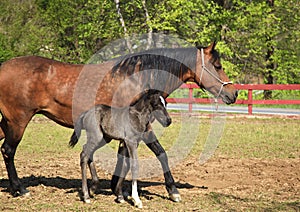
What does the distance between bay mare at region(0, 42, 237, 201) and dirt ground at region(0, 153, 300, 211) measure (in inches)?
16.0

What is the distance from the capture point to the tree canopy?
971 inches

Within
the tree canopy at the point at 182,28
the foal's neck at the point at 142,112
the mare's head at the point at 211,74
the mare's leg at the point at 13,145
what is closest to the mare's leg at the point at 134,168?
the foal's neck at the point at 142,112

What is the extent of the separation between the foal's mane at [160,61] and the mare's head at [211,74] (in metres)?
0.11

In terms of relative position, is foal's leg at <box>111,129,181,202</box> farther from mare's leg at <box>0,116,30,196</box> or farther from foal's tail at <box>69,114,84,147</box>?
mare's leg at <box>0,116,30,196</box>

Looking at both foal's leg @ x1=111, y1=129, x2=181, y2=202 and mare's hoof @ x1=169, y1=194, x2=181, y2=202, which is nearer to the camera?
mare's hoof @ x1=169, y1=194, x2=181, y2=202

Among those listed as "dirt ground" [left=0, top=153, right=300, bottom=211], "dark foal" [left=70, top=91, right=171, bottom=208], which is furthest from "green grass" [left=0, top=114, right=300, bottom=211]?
"dark foal" [left=70, top=91, right=171, bottom=208]

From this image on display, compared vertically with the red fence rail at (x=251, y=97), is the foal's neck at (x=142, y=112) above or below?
above

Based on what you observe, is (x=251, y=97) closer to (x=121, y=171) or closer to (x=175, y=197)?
(x=121, y=171)

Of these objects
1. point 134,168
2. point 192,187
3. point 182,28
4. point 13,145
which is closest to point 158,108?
point 134,168

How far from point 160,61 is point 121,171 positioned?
5.70 feet

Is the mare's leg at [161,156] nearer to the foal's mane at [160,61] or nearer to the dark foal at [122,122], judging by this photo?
the dark foal at [122,122]

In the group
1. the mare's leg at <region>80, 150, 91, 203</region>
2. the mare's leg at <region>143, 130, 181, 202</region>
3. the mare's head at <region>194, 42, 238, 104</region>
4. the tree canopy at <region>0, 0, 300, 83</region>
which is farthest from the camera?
the tree canopy at <region>0, 0, 300, 83</region>

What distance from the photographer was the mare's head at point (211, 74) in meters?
7.30

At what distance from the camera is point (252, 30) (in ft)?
84.3
